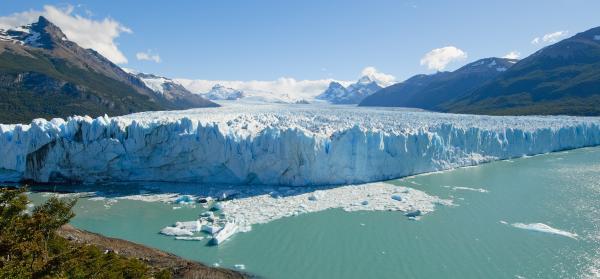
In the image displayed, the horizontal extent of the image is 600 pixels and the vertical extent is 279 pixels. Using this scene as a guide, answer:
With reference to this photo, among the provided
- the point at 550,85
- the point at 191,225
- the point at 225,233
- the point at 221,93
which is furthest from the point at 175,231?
the point at 221,93

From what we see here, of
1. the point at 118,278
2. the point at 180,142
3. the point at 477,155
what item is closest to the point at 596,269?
the point at 118,278

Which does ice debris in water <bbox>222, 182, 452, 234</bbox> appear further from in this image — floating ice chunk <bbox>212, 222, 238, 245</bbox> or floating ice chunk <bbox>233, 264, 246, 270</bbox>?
floating ice chunk <bbox>233, 264, 246, 270</bbox>

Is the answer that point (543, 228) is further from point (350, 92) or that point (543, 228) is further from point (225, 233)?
point (350, 92)

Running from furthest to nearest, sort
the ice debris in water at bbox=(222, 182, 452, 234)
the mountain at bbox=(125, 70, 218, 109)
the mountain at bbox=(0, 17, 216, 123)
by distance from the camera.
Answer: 1. the mountain at bbox=(125, 70, 218, 109)
2. the mountain at bbox=(0, 17, 216, 123)
3. the ice debris in water at bbox=(222, 182, 452, 234)

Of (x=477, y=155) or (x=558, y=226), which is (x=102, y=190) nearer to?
(x=558, y=226)

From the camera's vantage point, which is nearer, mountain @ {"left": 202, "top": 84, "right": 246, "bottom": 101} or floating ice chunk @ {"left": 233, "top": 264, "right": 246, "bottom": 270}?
floating ice chunk @ {"left": 233, "top": 264, "right": 246, "bottom": 270}

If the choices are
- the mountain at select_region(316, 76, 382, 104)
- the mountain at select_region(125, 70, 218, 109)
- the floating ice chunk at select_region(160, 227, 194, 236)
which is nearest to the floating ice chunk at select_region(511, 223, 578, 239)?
the floating ice chunk at select_region(160, 227, 194, 236)

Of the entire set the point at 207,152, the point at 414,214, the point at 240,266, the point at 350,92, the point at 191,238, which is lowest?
the point at 240,266
